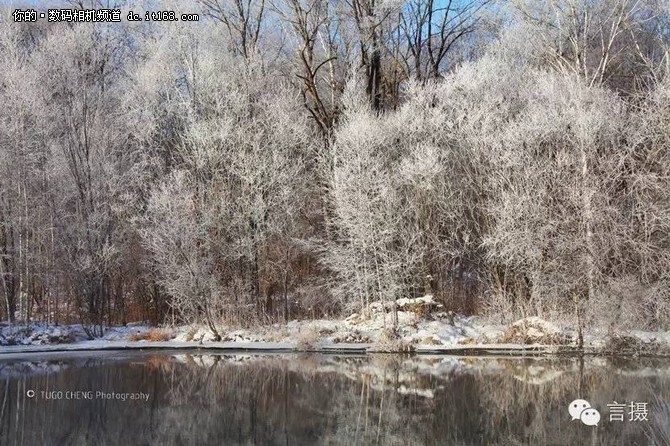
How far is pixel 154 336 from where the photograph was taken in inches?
763

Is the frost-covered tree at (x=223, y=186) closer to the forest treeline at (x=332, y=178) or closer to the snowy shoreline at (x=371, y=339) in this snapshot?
the forest treeline at (x=332, y=178)

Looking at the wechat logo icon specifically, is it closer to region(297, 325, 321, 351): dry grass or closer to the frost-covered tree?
region(297, 325, 321, 351): dry grass

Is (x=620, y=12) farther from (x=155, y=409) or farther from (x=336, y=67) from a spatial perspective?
(x=155, y=409)

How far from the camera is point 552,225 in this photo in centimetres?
1819

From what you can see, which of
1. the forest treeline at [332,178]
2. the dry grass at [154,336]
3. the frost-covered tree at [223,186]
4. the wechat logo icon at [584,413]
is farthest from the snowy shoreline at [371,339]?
the wechat logo icon at [584,413]

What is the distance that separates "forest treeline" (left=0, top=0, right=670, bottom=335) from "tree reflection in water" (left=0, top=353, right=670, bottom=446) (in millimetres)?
4316

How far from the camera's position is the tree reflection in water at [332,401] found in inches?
363

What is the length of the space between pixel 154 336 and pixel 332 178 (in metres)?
7.20

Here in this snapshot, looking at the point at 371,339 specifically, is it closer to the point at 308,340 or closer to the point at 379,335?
the point at 379,335

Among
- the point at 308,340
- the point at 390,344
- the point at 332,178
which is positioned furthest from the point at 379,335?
the point at 332,178

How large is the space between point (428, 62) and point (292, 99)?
6.55 m

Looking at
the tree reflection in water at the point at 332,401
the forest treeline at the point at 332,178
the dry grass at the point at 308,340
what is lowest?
the tree reflection in water at the point at 332,401

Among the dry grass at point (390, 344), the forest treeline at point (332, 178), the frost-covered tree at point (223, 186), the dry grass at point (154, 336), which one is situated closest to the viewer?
the dry grass at point (390, 344)

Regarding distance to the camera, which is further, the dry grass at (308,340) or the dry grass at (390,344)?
the dry grass at (308,340)
